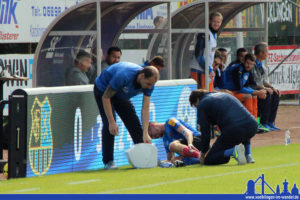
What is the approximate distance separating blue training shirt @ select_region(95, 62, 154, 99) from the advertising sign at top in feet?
25.7

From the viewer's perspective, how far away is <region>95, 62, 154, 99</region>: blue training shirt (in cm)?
1066

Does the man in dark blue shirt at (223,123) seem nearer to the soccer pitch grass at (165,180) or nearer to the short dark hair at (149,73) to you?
the soccer pitch grass at (165,180)

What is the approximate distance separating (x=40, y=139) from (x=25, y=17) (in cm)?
837

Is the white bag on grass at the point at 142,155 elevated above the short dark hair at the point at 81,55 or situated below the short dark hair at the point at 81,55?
below

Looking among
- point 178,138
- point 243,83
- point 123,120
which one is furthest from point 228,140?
point 243,83

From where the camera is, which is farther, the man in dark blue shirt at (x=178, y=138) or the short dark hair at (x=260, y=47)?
the short dark hair at (x=260, y=47)

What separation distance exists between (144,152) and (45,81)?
3.91m

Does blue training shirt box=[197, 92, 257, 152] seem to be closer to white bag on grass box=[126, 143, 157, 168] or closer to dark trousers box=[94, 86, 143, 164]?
white bag on grass box=[126, 143, 157, 168]

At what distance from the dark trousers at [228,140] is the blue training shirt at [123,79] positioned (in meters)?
1.10

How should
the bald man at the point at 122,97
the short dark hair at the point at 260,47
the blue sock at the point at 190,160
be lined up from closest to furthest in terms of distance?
the bald man at the point at 122,97 < the blue sock at the point at 190,160 < the short dark hair at the point at 260,47

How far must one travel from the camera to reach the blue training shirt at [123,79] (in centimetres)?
1066

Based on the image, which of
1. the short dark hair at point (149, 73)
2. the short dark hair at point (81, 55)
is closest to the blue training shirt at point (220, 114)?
the short dark hair at point (149, 73)

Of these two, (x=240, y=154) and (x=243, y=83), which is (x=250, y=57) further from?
(x=240, y=154)

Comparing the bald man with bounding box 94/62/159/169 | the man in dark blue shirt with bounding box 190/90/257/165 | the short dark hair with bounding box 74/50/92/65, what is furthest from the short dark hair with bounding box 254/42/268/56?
the bald man with bounding box 94/62/159/169
